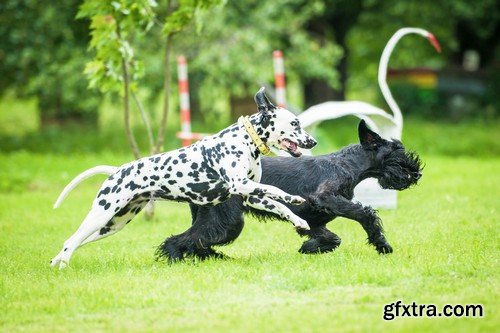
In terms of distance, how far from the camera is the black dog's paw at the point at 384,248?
7668 millimetres

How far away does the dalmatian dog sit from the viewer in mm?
7285

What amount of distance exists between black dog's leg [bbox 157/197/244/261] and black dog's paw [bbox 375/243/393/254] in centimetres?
119

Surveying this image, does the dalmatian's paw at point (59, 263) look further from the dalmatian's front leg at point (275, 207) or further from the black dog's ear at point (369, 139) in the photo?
the black dog's ear at point (369, 139)

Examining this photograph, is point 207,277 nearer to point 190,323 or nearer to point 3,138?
point 190,323

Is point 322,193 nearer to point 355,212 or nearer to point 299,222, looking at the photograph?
point 355,212

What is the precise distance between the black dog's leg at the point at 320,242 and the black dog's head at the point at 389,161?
2.24ft

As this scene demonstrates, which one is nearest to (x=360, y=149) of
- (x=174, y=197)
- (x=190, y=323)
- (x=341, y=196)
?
(x=341, y=196)

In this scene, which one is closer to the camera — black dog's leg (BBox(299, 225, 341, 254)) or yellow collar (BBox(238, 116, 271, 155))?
yellow collar (BBox(238, 116, 271, 155))

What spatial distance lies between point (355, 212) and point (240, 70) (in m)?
11.9

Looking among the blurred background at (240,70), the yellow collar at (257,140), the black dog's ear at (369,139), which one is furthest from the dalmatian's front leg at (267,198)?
the blurred background at (240,70)

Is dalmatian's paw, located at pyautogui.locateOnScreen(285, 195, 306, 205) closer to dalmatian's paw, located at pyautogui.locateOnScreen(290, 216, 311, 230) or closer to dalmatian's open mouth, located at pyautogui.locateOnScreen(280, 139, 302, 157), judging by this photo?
dalmatian's paw, located at pyautogui.locateOnScreen(290, 216, 311, 230)

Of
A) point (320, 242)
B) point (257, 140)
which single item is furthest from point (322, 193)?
point (257, 140)

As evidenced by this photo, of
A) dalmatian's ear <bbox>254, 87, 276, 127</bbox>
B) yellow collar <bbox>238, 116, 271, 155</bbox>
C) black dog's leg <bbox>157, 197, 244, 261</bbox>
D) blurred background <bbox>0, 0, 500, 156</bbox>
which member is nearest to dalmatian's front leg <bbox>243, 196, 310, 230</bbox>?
black dog's leg <bbox>157, 197, 244, 261</bbox>

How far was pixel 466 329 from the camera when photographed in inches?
205
